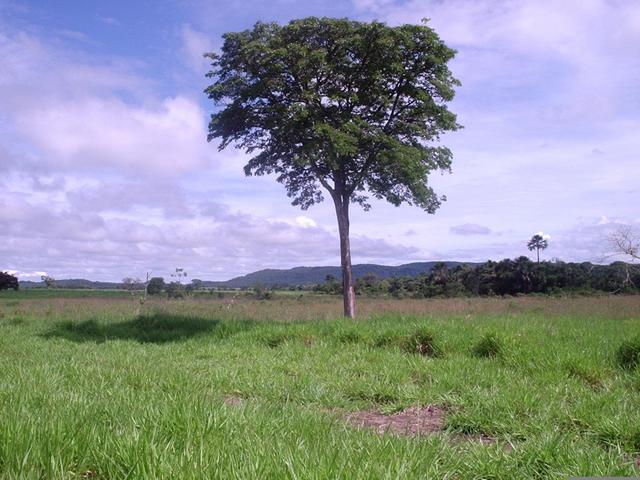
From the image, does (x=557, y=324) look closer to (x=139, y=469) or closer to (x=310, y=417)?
(x=310, y=417)

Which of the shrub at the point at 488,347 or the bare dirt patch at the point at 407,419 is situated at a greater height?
the shrub at the point at 488,347

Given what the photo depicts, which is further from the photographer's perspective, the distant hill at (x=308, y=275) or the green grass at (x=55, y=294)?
the distant hill at (x=308, y=275)

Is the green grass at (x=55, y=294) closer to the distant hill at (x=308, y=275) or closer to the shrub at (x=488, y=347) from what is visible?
the distant hill at (x=308, y=275)

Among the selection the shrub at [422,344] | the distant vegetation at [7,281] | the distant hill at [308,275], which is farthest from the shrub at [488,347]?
the distant vegetation at [7,281]

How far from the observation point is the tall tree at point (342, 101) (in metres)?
14.5

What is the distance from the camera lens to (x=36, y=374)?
21.9 ft

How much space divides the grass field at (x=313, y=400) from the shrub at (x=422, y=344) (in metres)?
0.03

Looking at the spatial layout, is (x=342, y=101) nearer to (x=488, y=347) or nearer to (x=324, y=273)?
(x=488, y=347)

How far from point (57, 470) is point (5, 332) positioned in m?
12.9

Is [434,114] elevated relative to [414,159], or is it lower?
elevated

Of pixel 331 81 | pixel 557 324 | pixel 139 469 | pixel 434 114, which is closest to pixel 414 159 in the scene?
pixel 434 114

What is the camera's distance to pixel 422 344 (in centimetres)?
986

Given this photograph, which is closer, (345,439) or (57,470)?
(57,470)

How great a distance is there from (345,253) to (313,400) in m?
9.69
